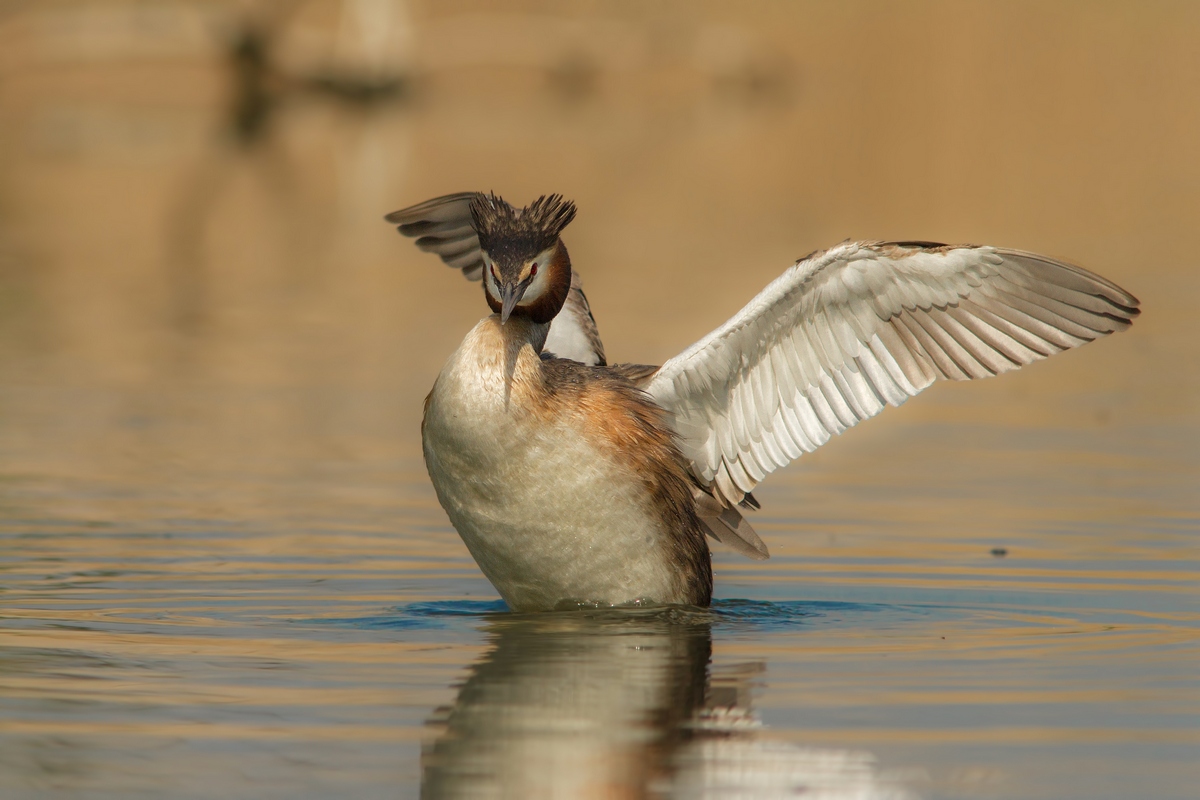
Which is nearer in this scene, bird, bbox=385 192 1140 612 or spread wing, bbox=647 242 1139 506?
bird, bbox=385 192 1140 612

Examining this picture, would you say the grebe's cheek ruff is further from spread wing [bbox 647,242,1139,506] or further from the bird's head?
spread wing [bbox 647,242,1139,506]

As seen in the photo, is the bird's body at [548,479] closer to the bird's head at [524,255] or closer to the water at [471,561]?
the bird's head at [524,255]

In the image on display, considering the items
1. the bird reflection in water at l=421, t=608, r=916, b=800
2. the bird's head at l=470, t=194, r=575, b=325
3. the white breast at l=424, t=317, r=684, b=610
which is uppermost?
the bird's head at l=470, t=194, r=575, b=325

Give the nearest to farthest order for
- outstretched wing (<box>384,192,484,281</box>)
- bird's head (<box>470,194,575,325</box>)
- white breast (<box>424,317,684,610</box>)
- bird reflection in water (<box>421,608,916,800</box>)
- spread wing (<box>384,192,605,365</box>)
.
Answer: bird reflection in water (<box>421,608,916,800</box>)
white breast (<box>424,317,684,610</box>)
bird's head (<box>470,194,575,325</box>)
spread wing (<box>384,192,605,365</box>)
outstretched wing (<box>384,192,484,281</box>)

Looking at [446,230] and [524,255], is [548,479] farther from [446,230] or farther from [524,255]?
[446,230]

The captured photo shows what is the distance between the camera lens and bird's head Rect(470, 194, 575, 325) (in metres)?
8.77

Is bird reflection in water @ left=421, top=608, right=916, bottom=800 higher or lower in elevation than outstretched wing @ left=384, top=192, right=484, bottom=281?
lower

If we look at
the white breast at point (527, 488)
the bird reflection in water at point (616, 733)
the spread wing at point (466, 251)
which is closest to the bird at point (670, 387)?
the white breast at point (527, 488)

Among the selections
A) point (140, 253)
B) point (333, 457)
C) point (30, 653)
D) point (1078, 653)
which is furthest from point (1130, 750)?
point (140, 253)

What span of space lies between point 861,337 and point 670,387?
0.94m

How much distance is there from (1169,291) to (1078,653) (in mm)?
13491

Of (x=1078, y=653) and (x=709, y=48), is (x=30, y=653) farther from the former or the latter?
(x=709, y=48)

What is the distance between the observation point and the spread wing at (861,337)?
8828 millimetres

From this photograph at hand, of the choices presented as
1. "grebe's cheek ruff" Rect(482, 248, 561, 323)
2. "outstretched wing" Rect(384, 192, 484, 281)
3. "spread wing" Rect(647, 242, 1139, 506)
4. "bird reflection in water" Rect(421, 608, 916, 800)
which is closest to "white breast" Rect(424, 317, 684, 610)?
"grebe's cheek ruff" Rect(482, 248, 561, 323)
